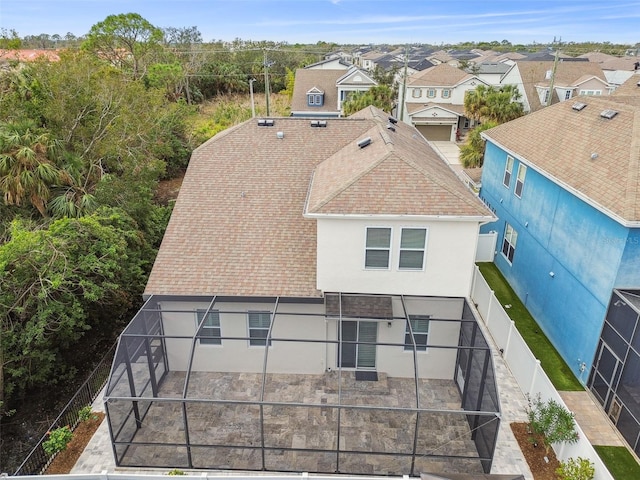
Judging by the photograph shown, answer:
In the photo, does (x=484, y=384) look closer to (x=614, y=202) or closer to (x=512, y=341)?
(x=512, y=341)

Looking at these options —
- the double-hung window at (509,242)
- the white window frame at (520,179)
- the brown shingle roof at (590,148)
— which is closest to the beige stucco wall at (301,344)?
the brown shingle roof at (590,148)

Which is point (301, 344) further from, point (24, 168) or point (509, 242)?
point (24, 168)

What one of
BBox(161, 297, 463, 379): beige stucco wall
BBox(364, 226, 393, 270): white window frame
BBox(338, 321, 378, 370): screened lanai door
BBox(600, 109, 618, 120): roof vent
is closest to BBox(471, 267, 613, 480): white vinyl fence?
BBox(161, 297, 463, 379): beige stucco wall

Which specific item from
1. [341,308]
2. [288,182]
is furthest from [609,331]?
[288,182]

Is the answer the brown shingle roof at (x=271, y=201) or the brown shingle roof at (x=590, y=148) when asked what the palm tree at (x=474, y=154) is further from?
the brown shingle roof at (x=271, y=201)

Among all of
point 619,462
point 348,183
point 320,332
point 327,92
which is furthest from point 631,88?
point 320,332
